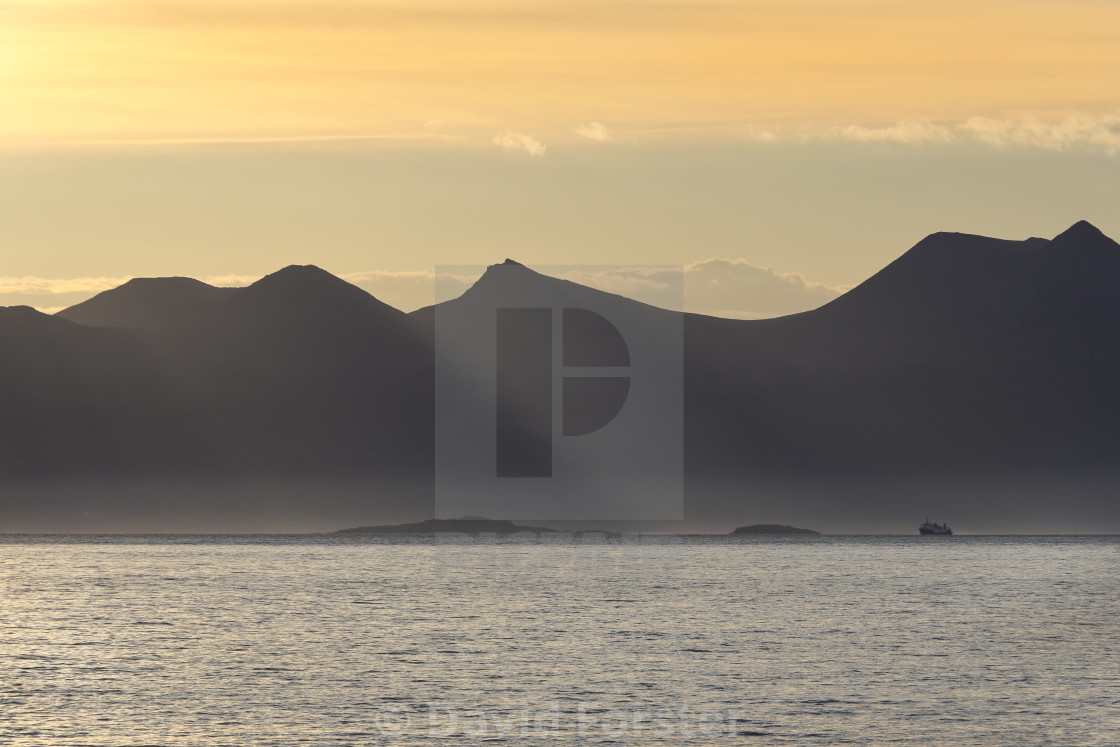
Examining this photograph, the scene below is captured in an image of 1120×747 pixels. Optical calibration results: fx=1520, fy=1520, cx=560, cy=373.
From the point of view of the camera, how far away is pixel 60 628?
377 ft

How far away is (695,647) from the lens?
328ft

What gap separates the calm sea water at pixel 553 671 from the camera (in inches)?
2640

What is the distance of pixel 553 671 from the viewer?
85.9 meters

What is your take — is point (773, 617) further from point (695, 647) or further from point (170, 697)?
point (170, 697)

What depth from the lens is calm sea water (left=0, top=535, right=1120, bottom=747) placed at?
6706cm

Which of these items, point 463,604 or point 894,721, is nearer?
point 894,721

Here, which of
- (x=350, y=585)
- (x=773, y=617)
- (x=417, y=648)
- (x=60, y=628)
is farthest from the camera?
(x=350, y=585)

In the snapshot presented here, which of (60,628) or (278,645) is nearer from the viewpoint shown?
(278,645)

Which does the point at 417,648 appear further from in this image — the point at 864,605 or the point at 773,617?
the point at 864,605

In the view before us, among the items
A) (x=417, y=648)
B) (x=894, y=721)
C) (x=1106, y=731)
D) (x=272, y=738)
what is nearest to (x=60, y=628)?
(x=417, y=648)

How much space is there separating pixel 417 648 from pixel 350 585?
261 ft

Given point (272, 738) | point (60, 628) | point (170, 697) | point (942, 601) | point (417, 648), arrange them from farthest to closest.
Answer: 1. point (942, 601)
2. point (60, 628)
3. point (417, 648)
4. point (170, 697)
5. point (272, 738)

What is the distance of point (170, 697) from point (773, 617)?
63151mm

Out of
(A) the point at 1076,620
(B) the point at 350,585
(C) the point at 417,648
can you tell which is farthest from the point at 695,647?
(B) the point at 350,585
